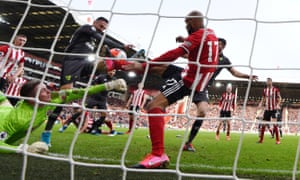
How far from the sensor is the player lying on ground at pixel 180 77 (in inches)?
110

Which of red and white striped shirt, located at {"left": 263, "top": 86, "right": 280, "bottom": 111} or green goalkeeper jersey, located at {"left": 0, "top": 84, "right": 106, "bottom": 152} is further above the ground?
red and white striped shirt, located at {"left": 263, "top": 86, "right": 280, "bottom": 111}

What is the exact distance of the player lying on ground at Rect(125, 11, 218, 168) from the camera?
9.13 feet

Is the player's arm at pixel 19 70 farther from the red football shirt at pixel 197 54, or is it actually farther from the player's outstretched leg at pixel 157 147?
the player's outstretched leg at pixel 157 147

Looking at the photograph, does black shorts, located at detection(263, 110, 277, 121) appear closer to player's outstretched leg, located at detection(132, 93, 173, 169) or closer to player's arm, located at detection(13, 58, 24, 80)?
player's arm, located at detection(13, 58, 24, 80)

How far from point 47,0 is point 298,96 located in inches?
724

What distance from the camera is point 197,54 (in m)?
3.09

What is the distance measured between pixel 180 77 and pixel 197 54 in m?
0.29

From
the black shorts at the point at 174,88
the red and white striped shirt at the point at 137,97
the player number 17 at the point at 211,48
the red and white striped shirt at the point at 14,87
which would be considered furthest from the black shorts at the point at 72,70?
the red and white striped shirt at the point at 14,87

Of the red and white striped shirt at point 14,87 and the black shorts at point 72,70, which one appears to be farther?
the red and white striped shirt at point 14,87

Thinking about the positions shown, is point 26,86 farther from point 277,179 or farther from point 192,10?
point 277,179

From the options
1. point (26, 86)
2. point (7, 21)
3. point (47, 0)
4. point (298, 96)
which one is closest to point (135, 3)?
point (26, 86)

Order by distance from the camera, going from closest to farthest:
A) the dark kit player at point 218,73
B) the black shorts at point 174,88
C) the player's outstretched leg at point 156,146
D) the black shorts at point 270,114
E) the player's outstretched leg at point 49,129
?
the player's outstretched leg at point 156,146 < the black shorts at point 174,88 < the player's outstretched leg at point 49,129 < the dark kit player at point 218,73 < the black shorts at point 270,114

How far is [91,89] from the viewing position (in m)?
2.91

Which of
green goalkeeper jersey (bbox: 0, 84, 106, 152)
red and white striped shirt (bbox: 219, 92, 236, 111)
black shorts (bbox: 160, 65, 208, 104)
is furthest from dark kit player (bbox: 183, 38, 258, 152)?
red and white striped shirt (bbox: 219, 92, 236, 111)
